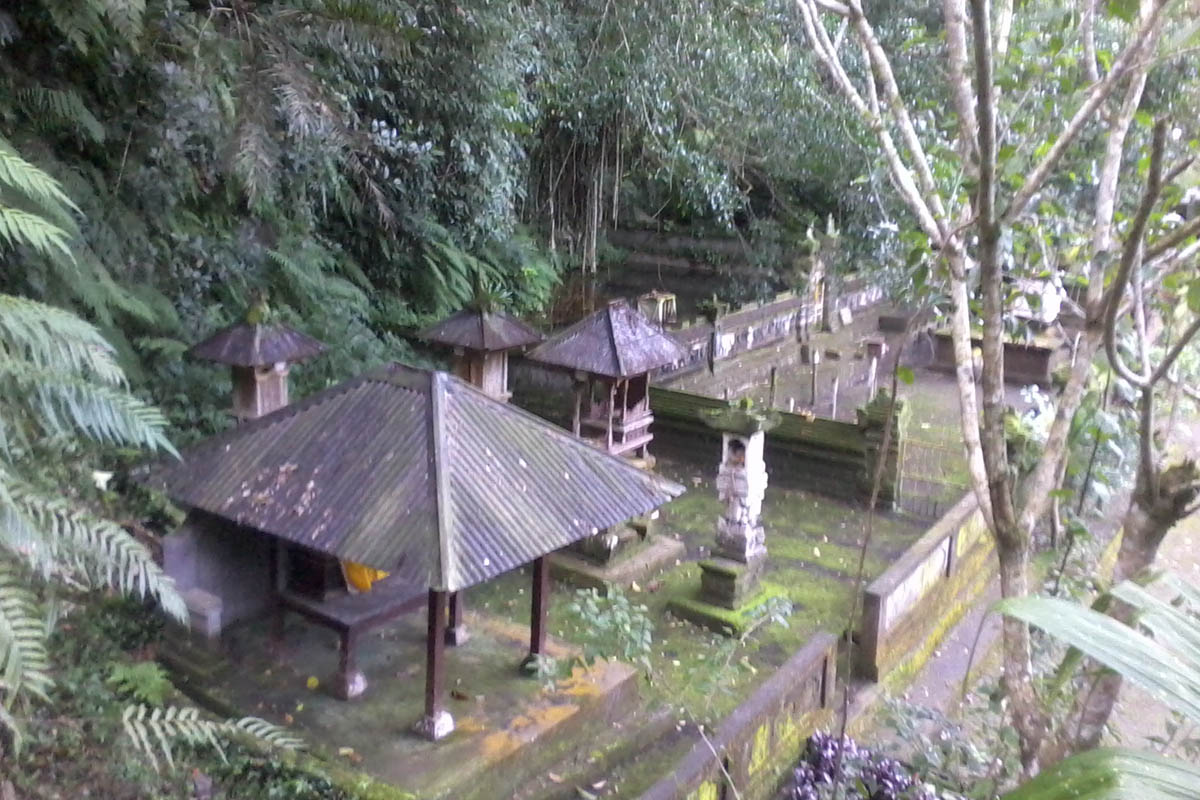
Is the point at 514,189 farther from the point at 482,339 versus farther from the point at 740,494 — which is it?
the point at 740,494

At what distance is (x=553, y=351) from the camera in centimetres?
709

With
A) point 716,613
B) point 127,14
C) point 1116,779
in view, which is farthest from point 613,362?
point 1116,779

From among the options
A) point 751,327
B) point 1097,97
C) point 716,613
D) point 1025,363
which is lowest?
point 716,613

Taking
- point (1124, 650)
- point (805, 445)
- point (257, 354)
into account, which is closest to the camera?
point (1124, 650)

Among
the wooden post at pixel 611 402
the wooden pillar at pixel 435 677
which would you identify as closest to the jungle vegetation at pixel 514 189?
the wooden pillar at pixel 435 677

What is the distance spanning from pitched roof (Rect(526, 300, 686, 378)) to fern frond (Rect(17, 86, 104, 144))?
3.42 metres

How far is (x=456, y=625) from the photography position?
201 inches

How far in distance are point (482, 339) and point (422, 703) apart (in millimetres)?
2704

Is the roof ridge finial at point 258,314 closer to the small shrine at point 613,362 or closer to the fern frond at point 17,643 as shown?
the small shrine at point 613,362

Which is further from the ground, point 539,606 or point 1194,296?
point 1194,296

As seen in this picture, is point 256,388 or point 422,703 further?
point 256,388

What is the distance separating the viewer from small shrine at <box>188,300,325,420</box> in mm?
5562

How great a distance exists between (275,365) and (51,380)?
2.55m

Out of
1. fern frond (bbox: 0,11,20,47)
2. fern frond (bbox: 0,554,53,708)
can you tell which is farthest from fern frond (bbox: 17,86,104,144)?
fern frond (bbox: 0,554,53,708)
